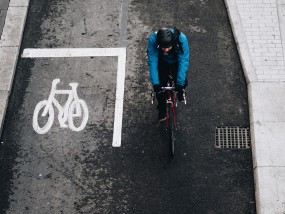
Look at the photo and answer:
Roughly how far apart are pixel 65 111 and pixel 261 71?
3882 mm

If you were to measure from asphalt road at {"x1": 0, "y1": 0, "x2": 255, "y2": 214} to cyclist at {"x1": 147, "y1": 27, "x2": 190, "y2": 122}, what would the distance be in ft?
3.69

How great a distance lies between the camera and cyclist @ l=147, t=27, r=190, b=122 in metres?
7.29

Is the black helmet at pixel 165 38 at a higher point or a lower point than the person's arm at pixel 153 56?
higher

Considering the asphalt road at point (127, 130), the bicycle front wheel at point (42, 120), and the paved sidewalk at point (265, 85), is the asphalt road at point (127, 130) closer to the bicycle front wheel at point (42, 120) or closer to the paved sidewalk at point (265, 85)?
the bicycle front wheel at point (42, 120)

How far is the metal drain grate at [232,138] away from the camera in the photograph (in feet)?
28.7

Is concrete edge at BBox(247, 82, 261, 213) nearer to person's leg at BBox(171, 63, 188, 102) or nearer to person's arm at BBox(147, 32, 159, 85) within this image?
person's leg at BBox(171, 63, 188, 102)

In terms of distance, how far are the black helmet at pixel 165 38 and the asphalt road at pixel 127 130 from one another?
220cm

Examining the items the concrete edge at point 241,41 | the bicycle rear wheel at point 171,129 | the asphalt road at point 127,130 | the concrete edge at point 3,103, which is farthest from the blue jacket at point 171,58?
the concrete edge at point 3,103

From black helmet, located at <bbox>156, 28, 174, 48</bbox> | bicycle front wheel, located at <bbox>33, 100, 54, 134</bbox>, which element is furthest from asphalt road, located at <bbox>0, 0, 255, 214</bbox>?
black helmet, located at <bbox>156, 28, 174, 48</bbox>

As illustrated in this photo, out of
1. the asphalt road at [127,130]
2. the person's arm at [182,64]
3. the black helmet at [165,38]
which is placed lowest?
the asphalt road at [127,130]

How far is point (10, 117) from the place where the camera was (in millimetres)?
9242

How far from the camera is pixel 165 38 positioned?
284 inches

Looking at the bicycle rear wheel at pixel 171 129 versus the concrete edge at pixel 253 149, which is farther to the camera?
the bicycle rear wheel at pixel 171 129

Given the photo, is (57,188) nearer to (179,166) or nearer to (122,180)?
(122,180)
